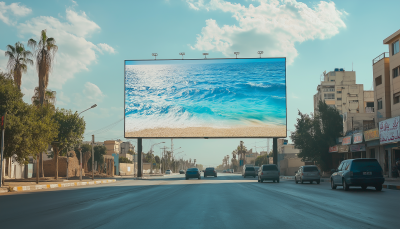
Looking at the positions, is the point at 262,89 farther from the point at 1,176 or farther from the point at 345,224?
the point at 345,224

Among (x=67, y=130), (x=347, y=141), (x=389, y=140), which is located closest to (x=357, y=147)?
(x=347, y=141)

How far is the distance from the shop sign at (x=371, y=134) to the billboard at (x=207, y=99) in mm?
11131

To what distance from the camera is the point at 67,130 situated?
43.7 m

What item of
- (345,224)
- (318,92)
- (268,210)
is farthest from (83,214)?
(318,92)

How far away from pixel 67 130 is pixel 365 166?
32839mm

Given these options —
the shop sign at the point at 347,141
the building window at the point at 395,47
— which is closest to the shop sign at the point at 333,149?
the shop sign at the point at 347,141

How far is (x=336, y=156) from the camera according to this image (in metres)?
53.1

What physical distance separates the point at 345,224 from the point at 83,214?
675 centimetres

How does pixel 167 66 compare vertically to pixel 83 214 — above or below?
above

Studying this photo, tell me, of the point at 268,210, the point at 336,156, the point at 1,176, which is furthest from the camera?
the point at 336,156

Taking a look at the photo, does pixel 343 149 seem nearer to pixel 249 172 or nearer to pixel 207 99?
pixel 249 172

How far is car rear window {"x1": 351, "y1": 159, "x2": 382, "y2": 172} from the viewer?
819 inches

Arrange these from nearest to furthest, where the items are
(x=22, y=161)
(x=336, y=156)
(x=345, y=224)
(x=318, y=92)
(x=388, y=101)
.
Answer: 1. (x=345, y=224)
2. (x=22, y=161)
3. (x=388, y=101)
4. (x=336, y=156)
5. (x=318, y=92)

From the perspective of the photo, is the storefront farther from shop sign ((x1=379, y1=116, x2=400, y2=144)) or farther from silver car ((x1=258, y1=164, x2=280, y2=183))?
silver car ((x1=258, y1=164, x2=280, y2=183))
